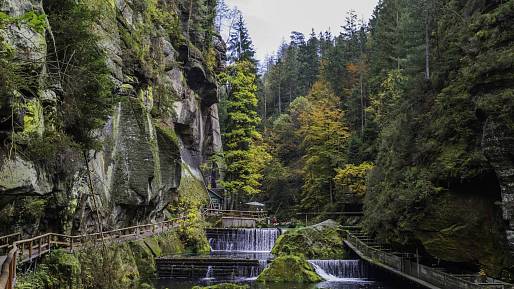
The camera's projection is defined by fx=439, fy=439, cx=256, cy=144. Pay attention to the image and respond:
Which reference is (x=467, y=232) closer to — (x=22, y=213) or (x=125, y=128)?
(x=22, y=213)

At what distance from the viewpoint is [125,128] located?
71.5 ft

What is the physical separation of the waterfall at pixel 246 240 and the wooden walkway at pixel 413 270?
6199mm

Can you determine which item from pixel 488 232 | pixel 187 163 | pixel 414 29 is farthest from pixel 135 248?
pixel 414 29

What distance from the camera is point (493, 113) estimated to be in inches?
489

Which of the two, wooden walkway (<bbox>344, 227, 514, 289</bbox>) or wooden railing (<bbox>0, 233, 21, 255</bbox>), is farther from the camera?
wooden walkway (<bbox>344, 227, 514, 289</bbox>)

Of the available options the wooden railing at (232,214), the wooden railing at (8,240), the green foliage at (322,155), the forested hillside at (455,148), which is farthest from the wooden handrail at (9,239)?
the green foliage at (322,155)

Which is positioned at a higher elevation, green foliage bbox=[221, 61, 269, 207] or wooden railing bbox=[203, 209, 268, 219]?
green foliage bbox=[221, 61, 269, 207]

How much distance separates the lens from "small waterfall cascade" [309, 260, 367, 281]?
2267 centimetres

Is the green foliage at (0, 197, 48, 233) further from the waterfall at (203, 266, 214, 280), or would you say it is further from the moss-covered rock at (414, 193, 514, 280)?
the moss-covered rock at (414, 193, 514, 280)

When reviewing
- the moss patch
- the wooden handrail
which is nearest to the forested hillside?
the moss patch

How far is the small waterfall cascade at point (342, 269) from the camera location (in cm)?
2267

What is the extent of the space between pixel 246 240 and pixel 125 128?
1388 cm

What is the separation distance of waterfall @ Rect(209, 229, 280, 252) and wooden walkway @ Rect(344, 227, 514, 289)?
244 inches

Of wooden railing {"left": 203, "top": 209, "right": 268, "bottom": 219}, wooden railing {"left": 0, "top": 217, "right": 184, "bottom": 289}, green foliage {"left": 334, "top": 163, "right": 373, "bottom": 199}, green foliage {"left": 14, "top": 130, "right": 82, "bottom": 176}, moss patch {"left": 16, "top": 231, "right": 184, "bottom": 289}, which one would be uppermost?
green foliage {"left": 334, "top": 163, "right": 373, "bottom": 199}
